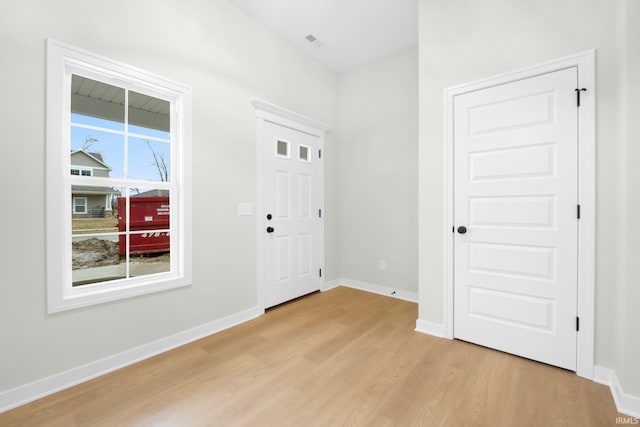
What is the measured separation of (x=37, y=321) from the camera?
1.73 meters

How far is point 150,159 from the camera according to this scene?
8.66 feet

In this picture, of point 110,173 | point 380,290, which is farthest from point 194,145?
point 380,290

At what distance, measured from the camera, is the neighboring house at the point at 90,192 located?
2.07m

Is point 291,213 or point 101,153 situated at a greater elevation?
point 101,153

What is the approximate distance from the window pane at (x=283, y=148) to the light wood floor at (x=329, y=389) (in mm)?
2045

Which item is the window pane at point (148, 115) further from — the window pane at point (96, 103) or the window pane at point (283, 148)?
the window pane at point (283, 148)

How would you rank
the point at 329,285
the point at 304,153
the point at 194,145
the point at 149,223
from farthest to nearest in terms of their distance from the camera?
the point at 329,285 → the point at 304,153 → the point at 149,223 → the point at 194,145

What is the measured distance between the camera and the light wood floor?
1.55 meters

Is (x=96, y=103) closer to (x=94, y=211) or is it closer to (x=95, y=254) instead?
(x=94, y=211)

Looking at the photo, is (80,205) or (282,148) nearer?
(80,205)

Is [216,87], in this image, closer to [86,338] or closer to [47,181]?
[47,181]

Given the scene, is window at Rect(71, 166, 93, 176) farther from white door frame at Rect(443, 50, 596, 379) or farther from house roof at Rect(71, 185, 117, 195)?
white door frame at Rect(443, 50, 596, 379)

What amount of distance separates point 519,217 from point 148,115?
343 cm

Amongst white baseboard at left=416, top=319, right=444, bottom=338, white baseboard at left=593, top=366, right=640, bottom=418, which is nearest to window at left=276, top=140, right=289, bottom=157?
white baseboard at left=416, top=319, right=444, bottom=338
